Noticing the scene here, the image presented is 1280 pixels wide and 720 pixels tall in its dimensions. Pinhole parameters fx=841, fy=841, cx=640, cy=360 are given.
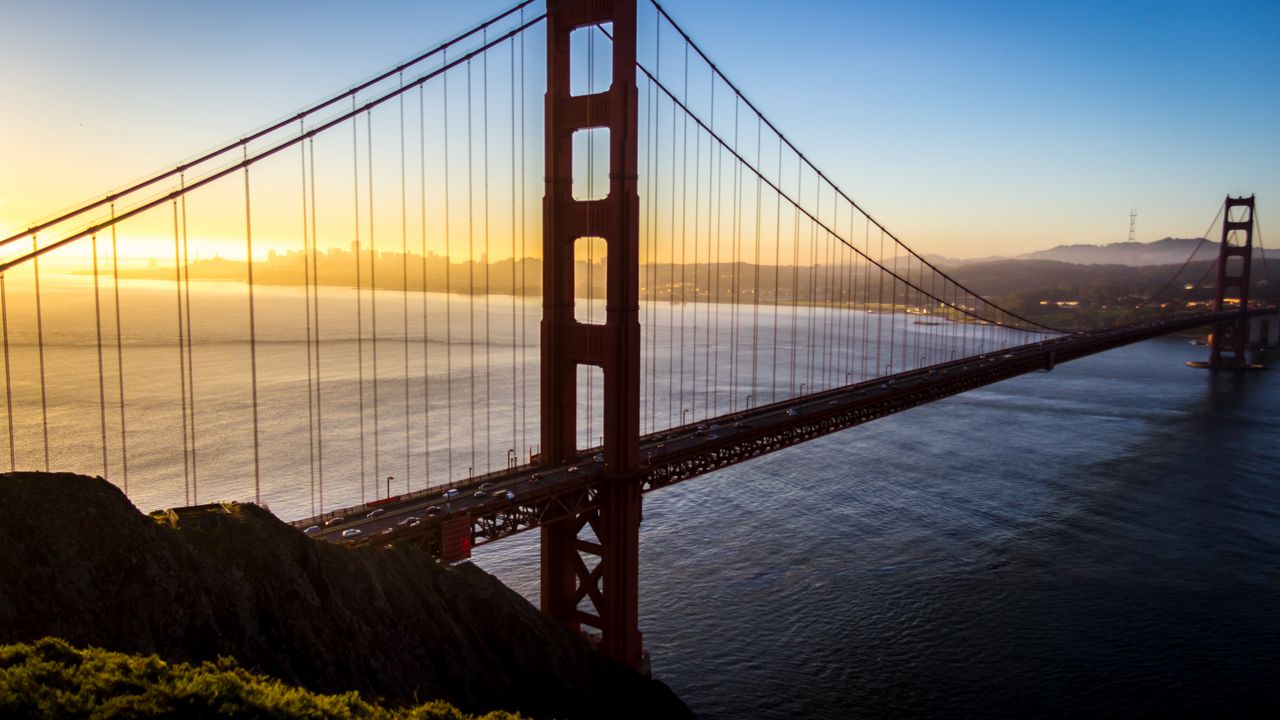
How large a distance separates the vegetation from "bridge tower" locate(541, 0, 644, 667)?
10720mm

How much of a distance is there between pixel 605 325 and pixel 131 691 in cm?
1302

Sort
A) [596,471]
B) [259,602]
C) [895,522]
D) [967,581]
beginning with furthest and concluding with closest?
[895,522] → [967,581] → [596,471] → [259,602]

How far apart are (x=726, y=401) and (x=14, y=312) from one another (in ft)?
469

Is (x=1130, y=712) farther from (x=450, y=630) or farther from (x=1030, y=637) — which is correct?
(x=450, y=630)

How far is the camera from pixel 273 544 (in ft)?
39.6

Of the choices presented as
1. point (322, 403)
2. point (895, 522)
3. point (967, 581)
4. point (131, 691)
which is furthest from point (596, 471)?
point (322, 403)

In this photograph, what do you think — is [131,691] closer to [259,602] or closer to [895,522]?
[259,602]

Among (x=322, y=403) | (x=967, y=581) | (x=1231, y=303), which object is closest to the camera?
(x=967, y=581)

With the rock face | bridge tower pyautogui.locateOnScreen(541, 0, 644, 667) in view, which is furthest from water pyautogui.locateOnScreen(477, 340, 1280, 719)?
the rock face

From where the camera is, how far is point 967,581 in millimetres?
27766

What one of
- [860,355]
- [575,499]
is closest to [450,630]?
[575,499]

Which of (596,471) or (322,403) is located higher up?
(596,471)

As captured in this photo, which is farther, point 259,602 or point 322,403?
point 322,403

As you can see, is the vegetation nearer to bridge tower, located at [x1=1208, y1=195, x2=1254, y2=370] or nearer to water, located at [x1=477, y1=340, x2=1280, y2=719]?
water, located at [x1=477, y1=340, x2=1280, y2=719]
